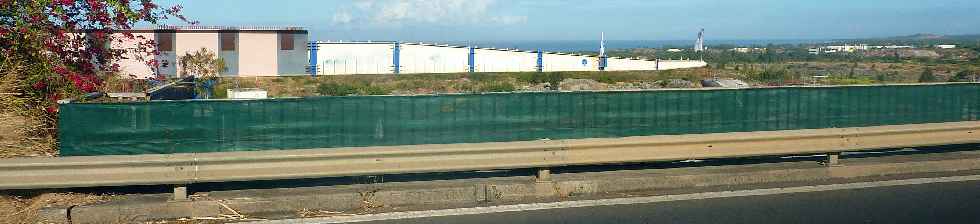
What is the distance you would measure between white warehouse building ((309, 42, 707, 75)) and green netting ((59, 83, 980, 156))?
4709 cm

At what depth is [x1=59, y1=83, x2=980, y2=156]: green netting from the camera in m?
9.26

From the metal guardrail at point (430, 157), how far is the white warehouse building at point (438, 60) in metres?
49.4

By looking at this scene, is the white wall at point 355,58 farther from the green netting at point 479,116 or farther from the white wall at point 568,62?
the green netting at point 479,116

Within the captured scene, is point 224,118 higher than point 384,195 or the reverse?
higher

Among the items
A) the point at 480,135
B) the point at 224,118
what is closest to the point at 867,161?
the point at 480,135

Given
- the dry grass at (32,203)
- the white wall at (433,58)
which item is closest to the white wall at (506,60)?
the white wall at (433,58)

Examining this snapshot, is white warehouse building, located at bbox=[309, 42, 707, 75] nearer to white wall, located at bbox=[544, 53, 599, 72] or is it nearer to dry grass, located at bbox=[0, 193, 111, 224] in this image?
white wall, located at bbox=[544, 53, 599, 72]

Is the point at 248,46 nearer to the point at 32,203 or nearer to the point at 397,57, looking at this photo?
the point at 397,57

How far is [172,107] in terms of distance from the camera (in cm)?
933

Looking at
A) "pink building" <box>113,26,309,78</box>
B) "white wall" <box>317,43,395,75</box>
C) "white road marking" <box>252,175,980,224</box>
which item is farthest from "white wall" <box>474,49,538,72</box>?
"white road marking" <box>252,175,980,224</box>

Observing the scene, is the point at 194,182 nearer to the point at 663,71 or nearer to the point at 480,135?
the point at 480,135

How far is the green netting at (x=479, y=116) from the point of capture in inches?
364

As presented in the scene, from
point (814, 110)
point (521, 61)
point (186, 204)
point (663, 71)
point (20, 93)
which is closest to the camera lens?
point (186, 204)

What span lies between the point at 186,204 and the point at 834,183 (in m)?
6.21
